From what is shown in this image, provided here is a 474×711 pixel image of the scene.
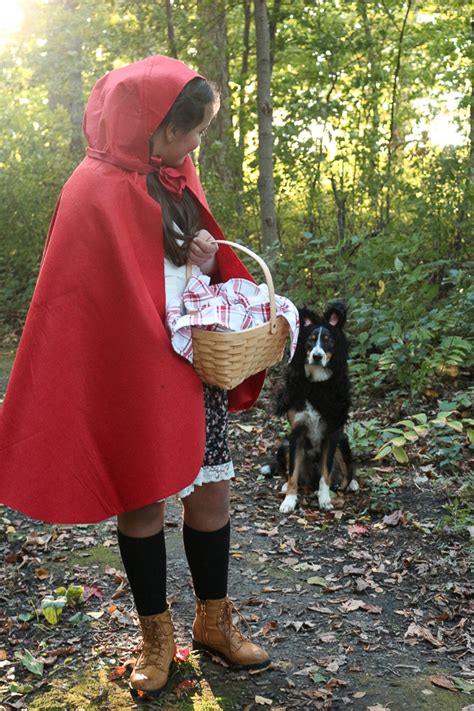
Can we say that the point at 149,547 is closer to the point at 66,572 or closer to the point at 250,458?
the point at 66,572

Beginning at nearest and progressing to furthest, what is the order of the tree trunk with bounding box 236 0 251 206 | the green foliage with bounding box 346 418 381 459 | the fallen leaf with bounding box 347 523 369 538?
the fallen leaf with bounding box 347 523 369 538 → the green foliage with bounding box 346 418 381 459 → the tree trunk with bounding box 236 0 251 206

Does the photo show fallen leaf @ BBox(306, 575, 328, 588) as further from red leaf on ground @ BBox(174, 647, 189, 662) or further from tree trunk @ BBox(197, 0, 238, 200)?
tree trunk @ BBox(197, 0, 238, 200)

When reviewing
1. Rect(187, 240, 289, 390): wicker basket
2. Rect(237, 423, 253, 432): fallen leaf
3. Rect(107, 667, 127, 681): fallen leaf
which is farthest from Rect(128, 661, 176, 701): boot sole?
Rect(237, 423, 253, 432): fallen leaf

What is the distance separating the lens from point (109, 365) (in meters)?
2.60

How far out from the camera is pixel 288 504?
16.7ft

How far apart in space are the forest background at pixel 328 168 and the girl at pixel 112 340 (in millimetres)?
1894

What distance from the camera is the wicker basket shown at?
2609 mm

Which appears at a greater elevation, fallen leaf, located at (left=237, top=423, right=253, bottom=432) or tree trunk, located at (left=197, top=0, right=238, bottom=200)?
tree trunk, located at (left=197, top=0, right=238, bottom=200)

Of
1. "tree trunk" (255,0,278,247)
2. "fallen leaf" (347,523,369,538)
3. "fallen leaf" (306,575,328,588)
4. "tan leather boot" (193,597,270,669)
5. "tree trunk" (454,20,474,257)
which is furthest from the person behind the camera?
"tree trunk" (255,0,278,247)

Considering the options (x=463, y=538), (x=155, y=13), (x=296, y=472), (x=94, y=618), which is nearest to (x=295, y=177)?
(x=155, y=13)

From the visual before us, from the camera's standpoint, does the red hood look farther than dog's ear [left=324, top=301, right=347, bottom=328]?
No

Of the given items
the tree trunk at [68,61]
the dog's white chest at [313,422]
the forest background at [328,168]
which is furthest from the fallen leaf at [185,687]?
the tree trunk at [68,61]

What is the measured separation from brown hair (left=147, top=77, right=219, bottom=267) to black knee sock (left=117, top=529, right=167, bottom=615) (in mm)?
994

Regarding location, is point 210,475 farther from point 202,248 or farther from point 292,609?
point 292,609
